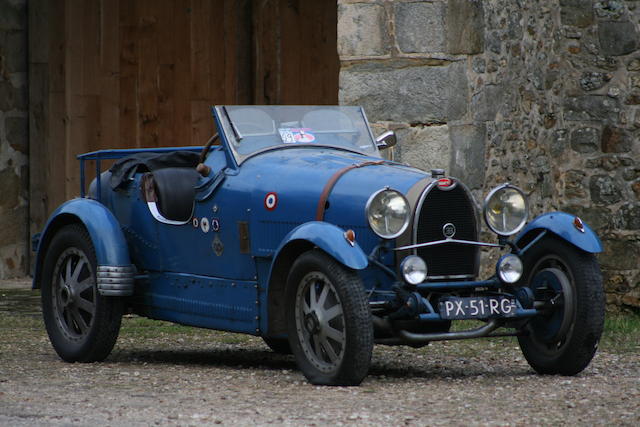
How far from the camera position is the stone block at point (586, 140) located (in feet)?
34.9

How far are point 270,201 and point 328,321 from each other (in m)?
0.86

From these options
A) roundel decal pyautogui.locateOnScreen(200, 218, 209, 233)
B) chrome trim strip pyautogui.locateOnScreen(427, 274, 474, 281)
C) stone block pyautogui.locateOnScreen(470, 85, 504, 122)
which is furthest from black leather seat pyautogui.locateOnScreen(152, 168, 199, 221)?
stone block pyautogui.locateOnScreen(470, 85, 504, 122)

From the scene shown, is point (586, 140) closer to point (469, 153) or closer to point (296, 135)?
point (469, 153)

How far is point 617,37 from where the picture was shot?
34.8ft

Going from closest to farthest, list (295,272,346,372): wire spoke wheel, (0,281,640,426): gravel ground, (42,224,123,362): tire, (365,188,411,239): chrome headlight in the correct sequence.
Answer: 1. (0,281,640,426): gravel ground
2. (295,272,346,372): wire spoke wheel
3. (365,188,411,239): chrome headlight
4. (42,224,123,362): tire

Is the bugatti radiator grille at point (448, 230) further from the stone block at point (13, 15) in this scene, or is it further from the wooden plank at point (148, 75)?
the stone block at point (13, 15)

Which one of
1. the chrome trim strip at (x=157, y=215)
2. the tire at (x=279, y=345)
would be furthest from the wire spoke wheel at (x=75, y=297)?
the tire at (x=279, y=345)

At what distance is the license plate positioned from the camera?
22.1 feet

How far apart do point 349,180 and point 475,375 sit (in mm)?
1194

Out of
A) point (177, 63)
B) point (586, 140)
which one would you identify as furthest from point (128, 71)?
point (586, 140)

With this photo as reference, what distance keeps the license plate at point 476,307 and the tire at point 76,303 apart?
2.09 m

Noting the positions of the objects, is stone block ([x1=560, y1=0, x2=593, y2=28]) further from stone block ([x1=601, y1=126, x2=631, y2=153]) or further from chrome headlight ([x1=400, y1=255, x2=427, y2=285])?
chrome headlight ([x1=400, y1=255, x2=427, y2=285])

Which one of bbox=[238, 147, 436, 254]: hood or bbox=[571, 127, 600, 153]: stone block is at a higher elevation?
bbox=[571, 127, 600, 153]: stone block

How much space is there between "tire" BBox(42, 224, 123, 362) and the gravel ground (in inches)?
5.0
